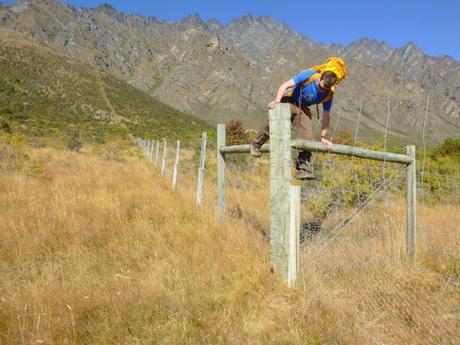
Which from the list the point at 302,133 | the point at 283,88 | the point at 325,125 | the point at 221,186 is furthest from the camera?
the point at 221,186

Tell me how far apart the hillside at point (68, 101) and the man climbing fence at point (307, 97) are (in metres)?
32.7

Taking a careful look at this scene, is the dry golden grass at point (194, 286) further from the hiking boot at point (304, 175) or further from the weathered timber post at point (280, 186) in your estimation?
the hiking boot at point (304, 175)

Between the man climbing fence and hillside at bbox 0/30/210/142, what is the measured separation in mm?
32659

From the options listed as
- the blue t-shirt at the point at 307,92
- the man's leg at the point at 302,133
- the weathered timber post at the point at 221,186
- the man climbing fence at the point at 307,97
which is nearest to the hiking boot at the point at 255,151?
the man climbing fence at the point at 307,97

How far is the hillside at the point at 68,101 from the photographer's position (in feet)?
140

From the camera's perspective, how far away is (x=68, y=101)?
5975 centimetres

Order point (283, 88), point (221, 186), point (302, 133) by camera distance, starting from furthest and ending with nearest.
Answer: point (221, 186), point (302, 133), point (283, 88)

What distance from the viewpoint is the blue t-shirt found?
415 cm

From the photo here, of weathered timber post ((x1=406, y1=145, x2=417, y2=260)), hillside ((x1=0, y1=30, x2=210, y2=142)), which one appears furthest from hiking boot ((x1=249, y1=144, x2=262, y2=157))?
hillside ((x1=0, y1=30, x2=210, y2=142))

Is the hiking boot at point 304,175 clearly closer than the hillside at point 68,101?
Yes

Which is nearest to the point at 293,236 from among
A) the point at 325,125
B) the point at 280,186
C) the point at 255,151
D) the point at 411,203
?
the point at 280,186

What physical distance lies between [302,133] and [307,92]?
17.0 inches

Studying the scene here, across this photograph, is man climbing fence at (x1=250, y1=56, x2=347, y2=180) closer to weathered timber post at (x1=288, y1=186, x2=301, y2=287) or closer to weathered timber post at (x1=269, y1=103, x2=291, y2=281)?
weathered timber post at (x1=269, y1=103, x2=291, y2=281)

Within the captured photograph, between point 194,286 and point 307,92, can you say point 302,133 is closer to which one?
point 307,92
